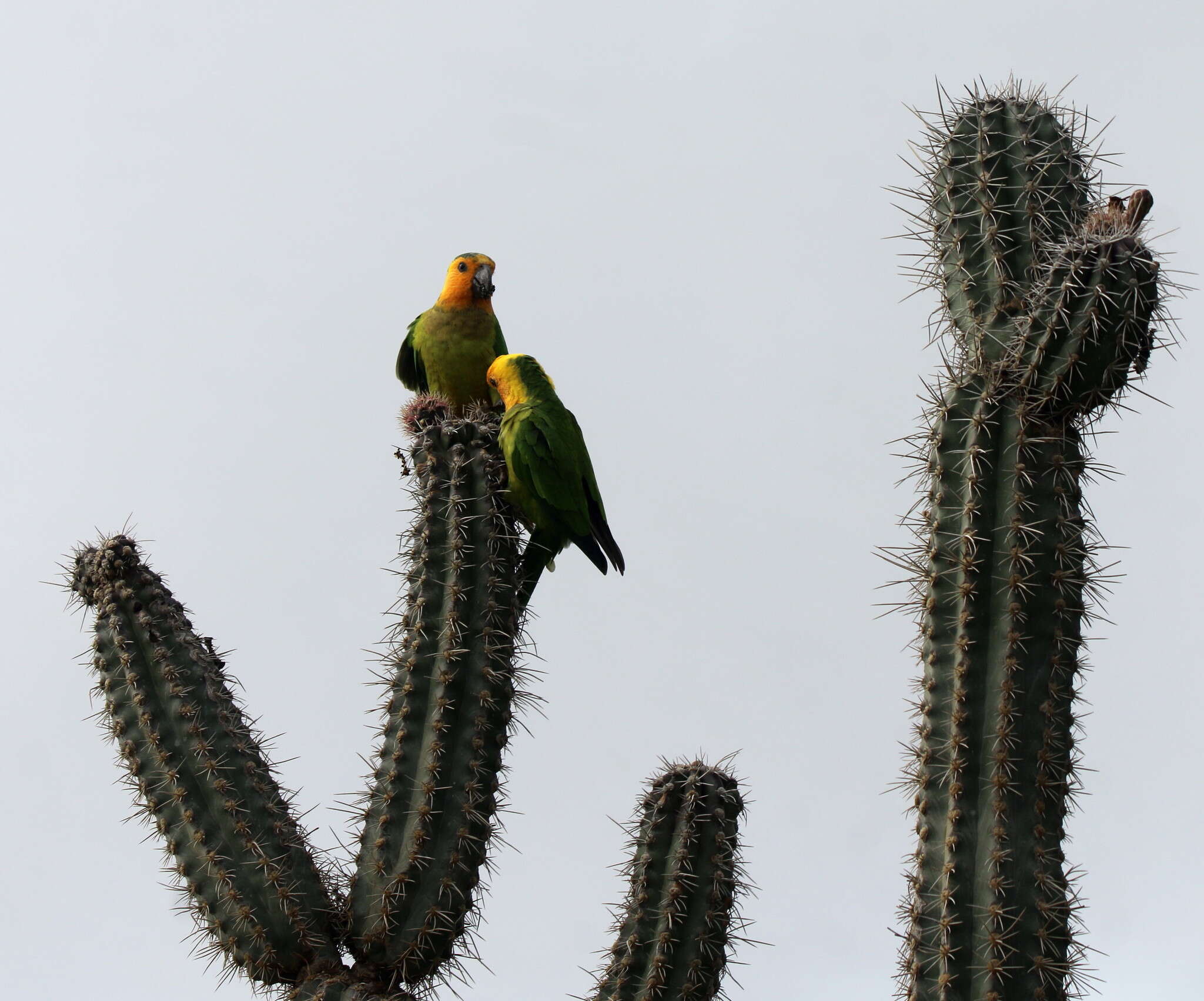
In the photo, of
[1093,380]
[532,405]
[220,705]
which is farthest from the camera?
[532,405]

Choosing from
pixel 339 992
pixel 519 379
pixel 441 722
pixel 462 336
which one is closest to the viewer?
pixel 339 992

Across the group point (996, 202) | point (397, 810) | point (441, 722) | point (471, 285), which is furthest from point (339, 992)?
point (471, 285)

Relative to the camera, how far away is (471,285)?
28.7 ft

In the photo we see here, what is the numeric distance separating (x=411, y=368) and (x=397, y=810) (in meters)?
4.11

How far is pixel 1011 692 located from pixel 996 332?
59.7 inches

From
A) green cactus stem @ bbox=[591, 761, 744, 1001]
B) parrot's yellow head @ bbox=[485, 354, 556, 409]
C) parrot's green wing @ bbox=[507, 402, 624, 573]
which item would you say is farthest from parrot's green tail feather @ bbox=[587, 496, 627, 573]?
green cactus stem @ bbox=[591, 761, 744, 1001]

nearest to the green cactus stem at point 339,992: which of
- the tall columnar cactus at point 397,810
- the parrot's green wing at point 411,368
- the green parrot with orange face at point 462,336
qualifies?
the tall columnar cactus at point 397,810

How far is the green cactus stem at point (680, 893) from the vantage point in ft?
19.0

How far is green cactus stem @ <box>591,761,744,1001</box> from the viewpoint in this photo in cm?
578

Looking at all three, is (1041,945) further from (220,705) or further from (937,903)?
(220,705)

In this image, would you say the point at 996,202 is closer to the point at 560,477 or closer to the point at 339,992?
the point at 560,477

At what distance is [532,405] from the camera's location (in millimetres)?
7230

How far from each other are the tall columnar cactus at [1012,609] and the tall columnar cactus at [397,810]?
1.37 meters

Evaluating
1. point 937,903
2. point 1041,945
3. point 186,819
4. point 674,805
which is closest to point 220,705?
point 186,819
